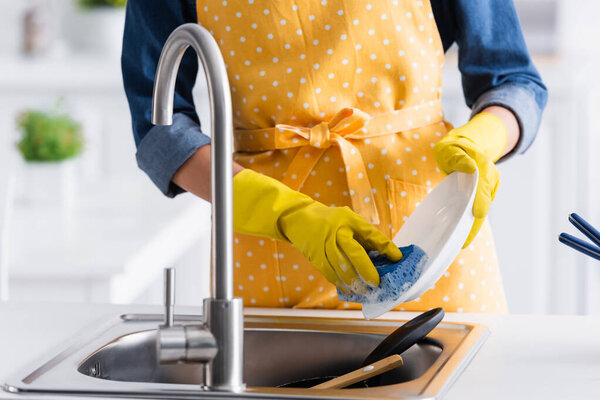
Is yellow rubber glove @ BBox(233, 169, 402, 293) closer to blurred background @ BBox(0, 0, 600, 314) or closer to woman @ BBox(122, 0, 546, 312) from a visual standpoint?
woman @ BBox(122, 0, 546, 312)

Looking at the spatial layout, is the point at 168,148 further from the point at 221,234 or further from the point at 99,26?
the point at 99,26

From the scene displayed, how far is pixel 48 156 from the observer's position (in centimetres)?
224

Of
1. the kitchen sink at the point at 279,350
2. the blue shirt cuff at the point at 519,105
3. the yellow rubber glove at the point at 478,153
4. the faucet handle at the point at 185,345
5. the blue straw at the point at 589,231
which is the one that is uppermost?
the blue shirt cuff at the point at 519,105

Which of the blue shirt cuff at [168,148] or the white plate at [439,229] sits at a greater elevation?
the blue shirt cuff at [168,148]

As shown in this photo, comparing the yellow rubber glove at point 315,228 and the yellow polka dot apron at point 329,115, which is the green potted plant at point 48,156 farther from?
the yellow rubber glove at point 315,228

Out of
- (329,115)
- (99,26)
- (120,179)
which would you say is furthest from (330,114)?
(99,26)

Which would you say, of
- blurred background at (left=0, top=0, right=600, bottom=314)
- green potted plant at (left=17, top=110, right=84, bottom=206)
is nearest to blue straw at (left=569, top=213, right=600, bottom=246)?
blurred background at (left=0, top=0, right=600, bottom=314)

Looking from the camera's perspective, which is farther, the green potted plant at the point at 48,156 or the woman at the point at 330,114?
the green potted plant at the point at 48,156

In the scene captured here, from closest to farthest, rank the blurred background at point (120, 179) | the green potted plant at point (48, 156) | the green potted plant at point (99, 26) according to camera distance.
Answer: the blurred background at point (120, 179) < the green potted plant at point (48, 156) < the green potted plant at point (99, 26)

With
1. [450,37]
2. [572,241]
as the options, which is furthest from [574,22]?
[572,241]

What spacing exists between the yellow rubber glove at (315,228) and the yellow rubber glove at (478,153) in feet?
0.39

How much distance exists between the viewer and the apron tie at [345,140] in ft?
3.87

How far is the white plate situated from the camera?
0.90 metres

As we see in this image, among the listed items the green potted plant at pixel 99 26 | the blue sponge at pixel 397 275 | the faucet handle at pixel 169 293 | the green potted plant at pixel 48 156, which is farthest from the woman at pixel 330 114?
the green potted plant at pixel 99 26
